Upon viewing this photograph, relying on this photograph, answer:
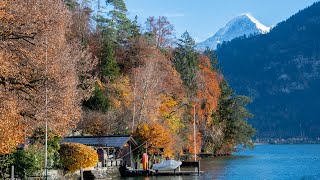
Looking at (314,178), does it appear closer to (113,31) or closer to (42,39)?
Answer: (42,39)

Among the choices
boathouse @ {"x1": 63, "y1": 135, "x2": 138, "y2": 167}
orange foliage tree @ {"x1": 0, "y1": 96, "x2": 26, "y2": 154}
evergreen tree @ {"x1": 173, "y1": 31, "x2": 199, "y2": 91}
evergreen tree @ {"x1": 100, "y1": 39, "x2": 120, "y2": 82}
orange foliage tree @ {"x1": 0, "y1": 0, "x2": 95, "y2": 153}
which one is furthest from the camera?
evergreen tree @ {"x1": 173, "y1": 31, "x2": 199, "y2": 91}

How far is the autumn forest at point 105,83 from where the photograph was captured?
24.9 metres

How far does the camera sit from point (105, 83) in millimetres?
66062

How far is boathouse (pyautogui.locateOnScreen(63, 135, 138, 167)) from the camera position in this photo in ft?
153

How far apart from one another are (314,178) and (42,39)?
34453 mm

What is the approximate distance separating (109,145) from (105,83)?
19031 mm

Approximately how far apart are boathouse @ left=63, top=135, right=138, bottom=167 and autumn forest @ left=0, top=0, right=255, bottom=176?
13.1 feet

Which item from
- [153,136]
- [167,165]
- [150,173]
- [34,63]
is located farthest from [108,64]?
[34,63]

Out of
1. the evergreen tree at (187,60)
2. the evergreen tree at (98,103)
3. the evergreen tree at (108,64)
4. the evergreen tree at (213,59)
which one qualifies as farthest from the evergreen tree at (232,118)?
the evergreen tree at (98,103)

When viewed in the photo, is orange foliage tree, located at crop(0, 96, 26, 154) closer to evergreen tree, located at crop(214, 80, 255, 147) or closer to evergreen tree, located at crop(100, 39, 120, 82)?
evergreen tree, located at crop(100, 39, 120, 82)

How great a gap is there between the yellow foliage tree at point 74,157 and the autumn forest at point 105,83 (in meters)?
2.15

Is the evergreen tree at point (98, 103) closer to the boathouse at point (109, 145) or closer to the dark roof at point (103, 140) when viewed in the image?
the boathouse at point (109, 145)

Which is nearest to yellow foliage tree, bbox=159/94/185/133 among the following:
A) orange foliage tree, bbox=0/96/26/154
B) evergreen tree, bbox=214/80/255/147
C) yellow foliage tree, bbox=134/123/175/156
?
yellow foliage tree, bbox=134/123/175/156

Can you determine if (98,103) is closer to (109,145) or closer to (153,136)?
(153,136)
